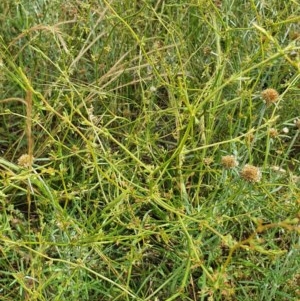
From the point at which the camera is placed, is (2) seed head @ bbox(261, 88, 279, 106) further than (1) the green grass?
Yes

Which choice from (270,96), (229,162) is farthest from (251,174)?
(270,96)

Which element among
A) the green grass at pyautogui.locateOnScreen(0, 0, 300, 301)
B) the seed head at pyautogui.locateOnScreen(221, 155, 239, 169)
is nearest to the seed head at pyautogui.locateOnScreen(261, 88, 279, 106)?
the green grass at pyautogui.locateOnScreen(0, 0, 300, 301)

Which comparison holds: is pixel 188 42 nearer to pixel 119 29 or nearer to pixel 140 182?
pixel 119 29

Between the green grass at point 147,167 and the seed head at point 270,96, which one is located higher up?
the seed head at point 270,96

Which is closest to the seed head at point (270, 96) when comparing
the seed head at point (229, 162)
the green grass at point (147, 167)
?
the green grass at point (147, 167)

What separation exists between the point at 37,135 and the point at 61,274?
54cm

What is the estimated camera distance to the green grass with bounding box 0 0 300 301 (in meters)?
1.35

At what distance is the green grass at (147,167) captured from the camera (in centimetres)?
135

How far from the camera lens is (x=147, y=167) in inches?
52.9

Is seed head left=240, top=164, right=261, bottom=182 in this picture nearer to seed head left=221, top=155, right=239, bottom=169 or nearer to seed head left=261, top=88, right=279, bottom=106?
seed head left=221, top=155, right=239, bottom=169

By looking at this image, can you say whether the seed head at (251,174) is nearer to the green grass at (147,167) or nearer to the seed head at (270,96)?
the green grass at (147,167)

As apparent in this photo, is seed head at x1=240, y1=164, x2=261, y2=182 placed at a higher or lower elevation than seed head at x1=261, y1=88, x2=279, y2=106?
lower

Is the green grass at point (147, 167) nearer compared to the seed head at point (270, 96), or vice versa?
the green grass at point (147, 167)

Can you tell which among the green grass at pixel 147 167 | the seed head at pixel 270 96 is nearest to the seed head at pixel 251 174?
the green grass at pixel 147 167
